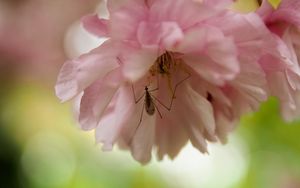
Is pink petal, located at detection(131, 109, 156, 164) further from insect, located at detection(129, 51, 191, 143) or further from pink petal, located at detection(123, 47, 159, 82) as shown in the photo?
pink petal, located at detection(123, 47, 159, 82)

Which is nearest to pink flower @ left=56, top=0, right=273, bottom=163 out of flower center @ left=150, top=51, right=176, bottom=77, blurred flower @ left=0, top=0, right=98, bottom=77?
flower center @ left=150, top=51, right=176, bottom=77

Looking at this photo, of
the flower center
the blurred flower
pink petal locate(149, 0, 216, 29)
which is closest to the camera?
pink petal locate(149, 0, 216, 29)

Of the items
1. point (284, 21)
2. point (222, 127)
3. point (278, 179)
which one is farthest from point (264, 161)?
point (284, 21)

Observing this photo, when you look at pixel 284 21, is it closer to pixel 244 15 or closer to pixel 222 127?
pixel 244 15

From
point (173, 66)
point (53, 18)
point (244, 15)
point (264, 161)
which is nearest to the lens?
point (244, 15)

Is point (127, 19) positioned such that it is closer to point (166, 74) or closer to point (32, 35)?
point (166, 74)

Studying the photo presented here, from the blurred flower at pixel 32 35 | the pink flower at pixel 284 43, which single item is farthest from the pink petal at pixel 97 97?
the blurred flower at pixel 32 35

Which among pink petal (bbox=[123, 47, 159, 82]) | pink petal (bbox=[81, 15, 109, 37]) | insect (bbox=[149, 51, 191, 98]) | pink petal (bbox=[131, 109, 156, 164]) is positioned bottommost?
pink petal (bbox=[131, 109, 156, 164])
